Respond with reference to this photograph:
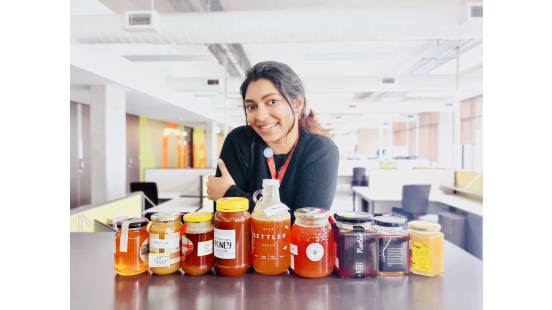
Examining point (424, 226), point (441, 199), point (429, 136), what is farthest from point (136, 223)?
point (429, 136)

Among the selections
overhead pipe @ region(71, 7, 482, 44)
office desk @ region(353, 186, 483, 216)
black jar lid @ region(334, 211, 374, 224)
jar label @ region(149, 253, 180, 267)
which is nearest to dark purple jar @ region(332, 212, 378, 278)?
black jar lid @ region(334, 211, 374, 224)

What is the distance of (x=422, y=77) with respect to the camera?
4.86 metres

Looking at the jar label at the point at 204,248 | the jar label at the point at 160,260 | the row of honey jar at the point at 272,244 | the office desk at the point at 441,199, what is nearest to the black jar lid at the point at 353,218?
the row of honey jar at the point at 272,244

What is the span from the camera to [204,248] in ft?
2.75

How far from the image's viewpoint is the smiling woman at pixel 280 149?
4.11 ft

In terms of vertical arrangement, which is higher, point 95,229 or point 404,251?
point 404,251

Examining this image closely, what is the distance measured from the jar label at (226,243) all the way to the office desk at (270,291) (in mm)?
69

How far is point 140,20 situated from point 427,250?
7.88 ft

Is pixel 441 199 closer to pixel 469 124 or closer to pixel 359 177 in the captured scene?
pixel 359 177

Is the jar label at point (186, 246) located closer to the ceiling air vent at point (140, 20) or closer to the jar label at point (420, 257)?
the jar label at point (420, 257)
